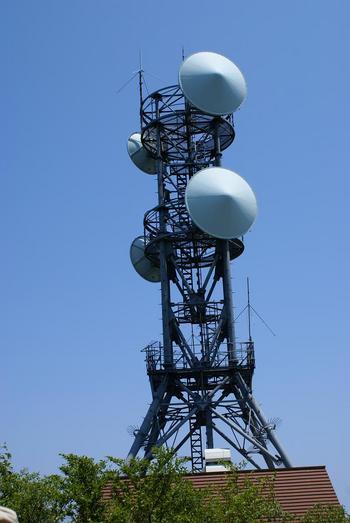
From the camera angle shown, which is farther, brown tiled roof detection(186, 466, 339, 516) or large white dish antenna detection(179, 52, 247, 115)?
large white dish antenna detection(179, 52, 247, 115)

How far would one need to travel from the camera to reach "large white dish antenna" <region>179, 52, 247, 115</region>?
43031mm

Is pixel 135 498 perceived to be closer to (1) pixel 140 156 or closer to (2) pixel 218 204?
(2) pixel 218 204

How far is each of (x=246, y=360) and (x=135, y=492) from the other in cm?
1953

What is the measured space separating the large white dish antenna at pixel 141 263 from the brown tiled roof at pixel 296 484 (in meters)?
18.6

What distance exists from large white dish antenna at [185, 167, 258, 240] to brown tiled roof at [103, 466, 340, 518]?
13377mm

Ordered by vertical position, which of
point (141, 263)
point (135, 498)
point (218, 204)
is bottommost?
point (135, 498)

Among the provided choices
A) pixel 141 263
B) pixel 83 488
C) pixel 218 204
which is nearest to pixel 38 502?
pixel 83 488

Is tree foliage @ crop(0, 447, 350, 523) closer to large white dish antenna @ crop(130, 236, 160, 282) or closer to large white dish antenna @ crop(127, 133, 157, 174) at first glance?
large white dish antenna @ crop(130, 236, 160, 282)

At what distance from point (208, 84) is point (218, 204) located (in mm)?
6825

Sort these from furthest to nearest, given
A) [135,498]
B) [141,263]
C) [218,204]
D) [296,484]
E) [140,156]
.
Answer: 1. [140,156]
2. [141,263]
3. [218,204]
4. [296,484]
5. [135,498]

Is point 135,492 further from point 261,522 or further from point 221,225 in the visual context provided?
point 221,225

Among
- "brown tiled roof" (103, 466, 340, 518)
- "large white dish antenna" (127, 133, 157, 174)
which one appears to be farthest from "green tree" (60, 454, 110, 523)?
"large white dish antenna" (127, 133, 157, 174)

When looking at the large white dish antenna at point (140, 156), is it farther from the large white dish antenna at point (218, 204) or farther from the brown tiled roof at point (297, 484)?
the brown tiled roof at point (297, 484)

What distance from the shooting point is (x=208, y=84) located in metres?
43.1
